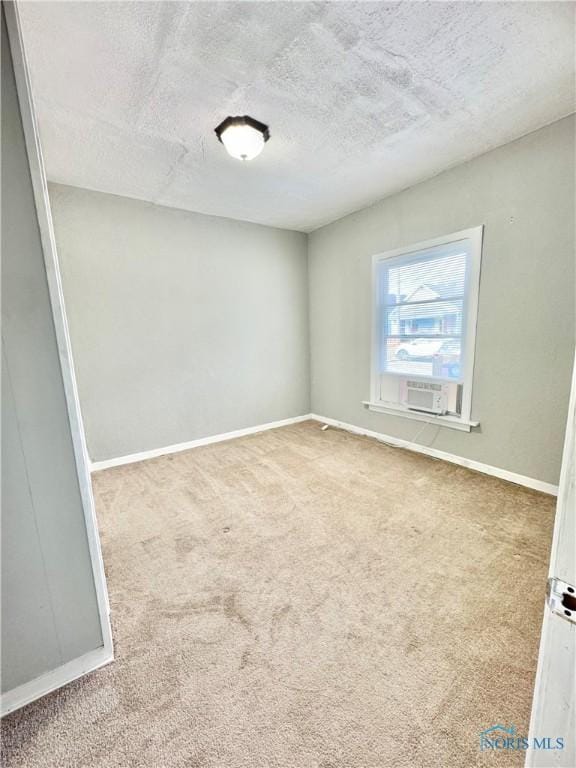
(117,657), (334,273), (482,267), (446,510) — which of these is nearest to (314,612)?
(117,657)

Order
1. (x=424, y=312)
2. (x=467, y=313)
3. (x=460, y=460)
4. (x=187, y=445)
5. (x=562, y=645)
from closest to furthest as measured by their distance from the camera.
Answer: (x=562, y=645) → (x=467, y=313) → (x=460, y=460) → (x=424, y=312) → (x=187, y=445)

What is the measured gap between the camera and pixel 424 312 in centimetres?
299

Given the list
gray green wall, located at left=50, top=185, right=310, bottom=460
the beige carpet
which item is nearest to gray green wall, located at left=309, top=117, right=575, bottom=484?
the beige carpet

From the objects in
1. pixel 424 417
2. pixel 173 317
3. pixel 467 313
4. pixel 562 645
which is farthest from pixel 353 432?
pixel 562 645

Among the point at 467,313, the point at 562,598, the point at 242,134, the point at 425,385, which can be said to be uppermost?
the point at 242,134

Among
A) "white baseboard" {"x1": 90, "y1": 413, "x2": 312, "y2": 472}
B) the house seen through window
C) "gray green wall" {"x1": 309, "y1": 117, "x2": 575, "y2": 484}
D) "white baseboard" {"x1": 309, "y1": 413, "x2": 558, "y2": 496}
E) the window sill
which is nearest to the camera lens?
"gray green wall" {"x1": 309, "y1": 117, "x2": 575, "y2": 484}

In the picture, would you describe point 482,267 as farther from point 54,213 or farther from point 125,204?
point 54,213

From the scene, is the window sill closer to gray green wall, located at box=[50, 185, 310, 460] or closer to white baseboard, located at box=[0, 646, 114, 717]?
gray green wall, located at box=[50, 185, 310, 460]

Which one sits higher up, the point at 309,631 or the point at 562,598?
the point at 562,598

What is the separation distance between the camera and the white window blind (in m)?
2.74

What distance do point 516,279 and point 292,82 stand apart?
2.06m

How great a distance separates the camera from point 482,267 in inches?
101

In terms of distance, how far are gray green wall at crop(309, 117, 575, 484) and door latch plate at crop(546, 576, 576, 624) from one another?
2233mm

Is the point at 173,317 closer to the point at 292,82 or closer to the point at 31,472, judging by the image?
the point at 292,82
